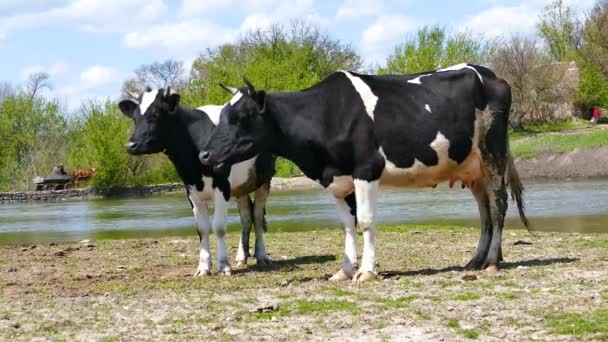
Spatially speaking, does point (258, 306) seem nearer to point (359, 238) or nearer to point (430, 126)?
point (430, 126)

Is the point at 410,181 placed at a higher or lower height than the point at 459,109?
lower

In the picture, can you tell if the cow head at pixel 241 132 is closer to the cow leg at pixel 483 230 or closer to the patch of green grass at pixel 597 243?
the cow leg at pixel 483 230

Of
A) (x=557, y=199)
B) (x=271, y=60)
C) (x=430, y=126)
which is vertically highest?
(x=271, y=60)

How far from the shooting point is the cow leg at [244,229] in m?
14.3

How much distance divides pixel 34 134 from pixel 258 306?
70.6 meters

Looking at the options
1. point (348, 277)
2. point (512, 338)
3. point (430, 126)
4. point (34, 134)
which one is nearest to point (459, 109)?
point (430, 126)

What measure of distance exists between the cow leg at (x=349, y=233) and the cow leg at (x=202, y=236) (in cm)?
222

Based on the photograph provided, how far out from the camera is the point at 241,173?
13.2m

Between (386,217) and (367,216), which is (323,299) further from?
(386,217)

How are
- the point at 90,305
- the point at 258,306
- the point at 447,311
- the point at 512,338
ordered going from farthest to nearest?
the point at 90,305 < the point at 258,306 < the point at 447,311 < the point at 512,338

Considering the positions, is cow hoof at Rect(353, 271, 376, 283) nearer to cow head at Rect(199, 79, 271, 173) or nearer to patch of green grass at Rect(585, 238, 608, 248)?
cow head at Rect(199, 79, 271, 173)

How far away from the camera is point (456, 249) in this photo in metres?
14.6

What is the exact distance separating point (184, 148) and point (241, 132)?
5.89 ft

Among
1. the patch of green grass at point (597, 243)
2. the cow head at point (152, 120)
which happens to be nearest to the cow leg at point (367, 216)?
the cow head at point (152, 120)
